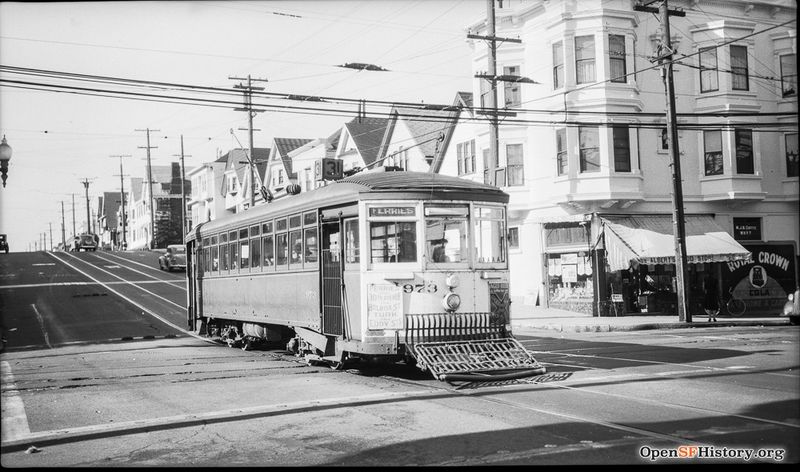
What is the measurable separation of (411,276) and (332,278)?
179 cm

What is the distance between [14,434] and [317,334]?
6.04 metres

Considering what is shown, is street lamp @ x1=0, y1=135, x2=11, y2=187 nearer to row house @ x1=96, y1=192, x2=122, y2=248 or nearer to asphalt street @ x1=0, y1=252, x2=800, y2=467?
asphalt street @ x1=0, y1=252, x2=800, y2=467

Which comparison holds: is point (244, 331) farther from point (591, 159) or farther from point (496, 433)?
point (591, 159)

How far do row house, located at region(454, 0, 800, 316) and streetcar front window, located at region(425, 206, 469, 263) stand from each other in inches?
657

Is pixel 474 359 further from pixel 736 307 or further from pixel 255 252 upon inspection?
pixel 736 307

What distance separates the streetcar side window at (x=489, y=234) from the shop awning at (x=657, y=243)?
624 inches

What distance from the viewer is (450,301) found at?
12.2 meters

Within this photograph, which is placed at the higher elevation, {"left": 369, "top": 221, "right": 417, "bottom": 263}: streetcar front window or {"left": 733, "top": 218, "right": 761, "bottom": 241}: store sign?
{"left": 733, "top": 218, "right": 761, "bottom": 241}: store sign

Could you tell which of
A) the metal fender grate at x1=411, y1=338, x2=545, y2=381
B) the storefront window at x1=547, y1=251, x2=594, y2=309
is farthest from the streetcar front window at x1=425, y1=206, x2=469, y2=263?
the storefront window at x1=547, y1=251, x2=594, y2=309

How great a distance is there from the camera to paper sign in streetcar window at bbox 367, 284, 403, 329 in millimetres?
12117

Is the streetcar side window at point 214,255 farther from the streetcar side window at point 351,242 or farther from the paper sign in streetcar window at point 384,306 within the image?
the paper sign in streetcar window at point 384,306

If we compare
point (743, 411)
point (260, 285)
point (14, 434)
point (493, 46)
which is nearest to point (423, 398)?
point (743, 411)

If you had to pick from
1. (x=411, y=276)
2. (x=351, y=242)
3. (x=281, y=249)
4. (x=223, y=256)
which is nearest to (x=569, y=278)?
(x=223, y=256)

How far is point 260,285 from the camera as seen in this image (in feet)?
55.1
